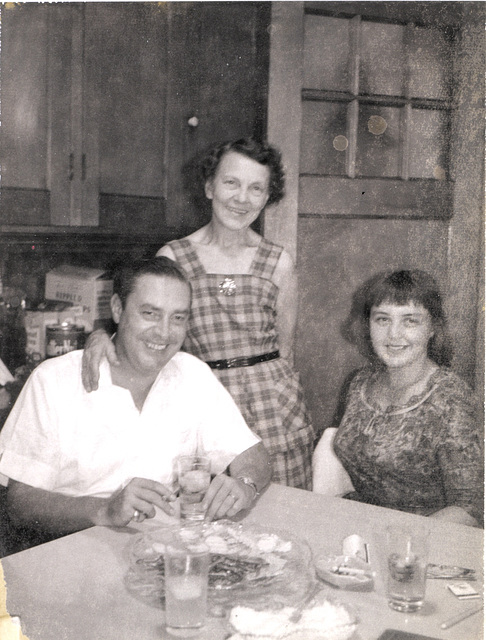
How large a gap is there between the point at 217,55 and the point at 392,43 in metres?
0.52

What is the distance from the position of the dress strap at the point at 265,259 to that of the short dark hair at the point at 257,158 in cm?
13

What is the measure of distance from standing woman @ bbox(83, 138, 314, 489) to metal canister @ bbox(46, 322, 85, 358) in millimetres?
336

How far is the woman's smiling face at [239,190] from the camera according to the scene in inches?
68.6

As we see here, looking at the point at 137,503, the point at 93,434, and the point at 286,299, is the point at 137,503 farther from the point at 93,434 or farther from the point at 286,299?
the point at 286,299

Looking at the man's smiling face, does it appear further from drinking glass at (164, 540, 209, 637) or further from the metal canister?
drinking glass at (164, 540, 209, 637)

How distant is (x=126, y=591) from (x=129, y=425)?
0.52 meters

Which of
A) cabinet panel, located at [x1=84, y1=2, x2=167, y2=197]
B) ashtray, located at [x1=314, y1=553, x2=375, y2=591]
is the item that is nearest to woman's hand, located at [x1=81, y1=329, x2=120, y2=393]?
ashtray, located at [x1=314, y1=553, x2=375, y2=591]

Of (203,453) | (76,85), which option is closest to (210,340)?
(203,453)

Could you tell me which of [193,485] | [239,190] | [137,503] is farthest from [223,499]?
[239,190]

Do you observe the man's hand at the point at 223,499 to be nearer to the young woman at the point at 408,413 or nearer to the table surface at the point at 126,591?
the table surface at the point at 126,591

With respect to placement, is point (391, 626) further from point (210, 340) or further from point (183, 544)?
point (210, 340)

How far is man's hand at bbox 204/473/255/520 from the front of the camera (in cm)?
118

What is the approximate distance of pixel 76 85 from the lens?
185 centimetres

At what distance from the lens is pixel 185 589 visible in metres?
0.83
